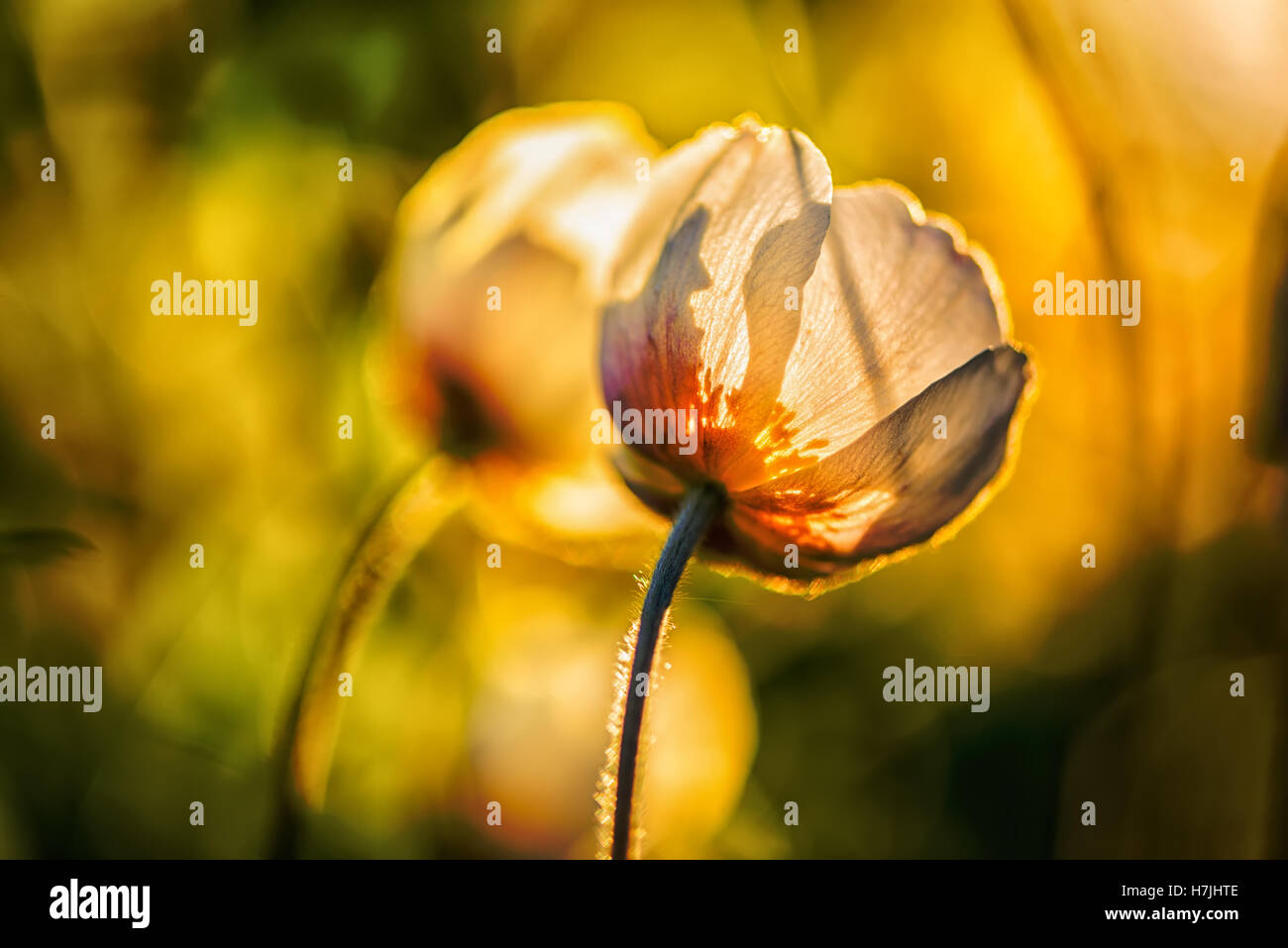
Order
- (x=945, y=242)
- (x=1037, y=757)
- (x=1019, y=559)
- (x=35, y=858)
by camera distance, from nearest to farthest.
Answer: (x=945, y=242)
(x=35, y=858)
(x=1037, y=757)
(x=1019, y=559)

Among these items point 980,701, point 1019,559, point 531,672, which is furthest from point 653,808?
point 1019,559

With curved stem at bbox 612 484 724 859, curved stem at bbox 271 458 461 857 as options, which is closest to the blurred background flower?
curved stem at bbox 271 458 461 857

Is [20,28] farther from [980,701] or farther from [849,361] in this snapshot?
[980,701]

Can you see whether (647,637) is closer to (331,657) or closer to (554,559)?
(331,657)

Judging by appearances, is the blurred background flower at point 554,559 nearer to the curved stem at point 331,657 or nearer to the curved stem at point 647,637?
the curved stem at point 331,657

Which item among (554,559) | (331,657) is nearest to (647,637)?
(331,657)

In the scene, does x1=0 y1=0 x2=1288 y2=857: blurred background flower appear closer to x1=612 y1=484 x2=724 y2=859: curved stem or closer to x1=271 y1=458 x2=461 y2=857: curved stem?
x1=271 y1=458 x2=461 y2=857: curved stem

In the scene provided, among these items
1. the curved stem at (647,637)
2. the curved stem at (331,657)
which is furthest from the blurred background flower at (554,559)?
the curved stem at (647,637)

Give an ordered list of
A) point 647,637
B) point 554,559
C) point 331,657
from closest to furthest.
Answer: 1. point 647,637
2. point 331,657
3. point 554,559
